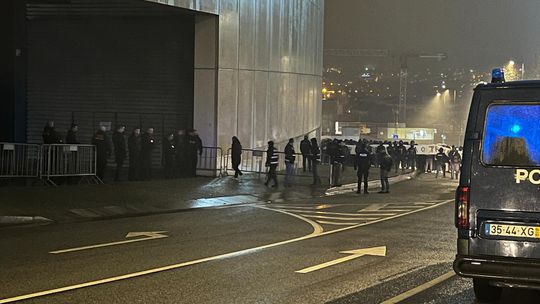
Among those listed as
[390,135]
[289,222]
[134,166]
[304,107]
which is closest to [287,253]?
[289,222]

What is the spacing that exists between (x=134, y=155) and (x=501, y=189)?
1674 centimetres

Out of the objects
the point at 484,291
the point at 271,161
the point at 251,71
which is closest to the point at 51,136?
the point at 271,161

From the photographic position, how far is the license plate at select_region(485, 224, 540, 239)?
20.9 ft

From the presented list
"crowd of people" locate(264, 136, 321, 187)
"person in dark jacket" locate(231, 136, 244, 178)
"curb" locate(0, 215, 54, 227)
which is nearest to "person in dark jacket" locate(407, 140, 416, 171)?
"crowd of people" locate(264, 136, 321, 187)

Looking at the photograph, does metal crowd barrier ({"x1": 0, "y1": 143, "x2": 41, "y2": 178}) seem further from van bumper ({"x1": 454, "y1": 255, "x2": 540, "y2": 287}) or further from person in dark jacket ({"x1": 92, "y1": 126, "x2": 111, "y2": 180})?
van bumper ({"x1": 454, "y1": 255, "x2": 540, "y2": 287})

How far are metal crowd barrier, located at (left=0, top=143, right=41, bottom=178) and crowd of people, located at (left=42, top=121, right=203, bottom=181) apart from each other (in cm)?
221

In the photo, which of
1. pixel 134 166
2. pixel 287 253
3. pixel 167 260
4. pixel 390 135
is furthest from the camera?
pixel 390 135

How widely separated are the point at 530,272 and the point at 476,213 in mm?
726

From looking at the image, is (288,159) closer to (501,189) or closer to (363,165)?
(363,165)

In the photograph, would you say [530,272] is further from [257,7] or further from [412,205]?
[257,7]

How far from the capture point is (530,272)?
246 inches

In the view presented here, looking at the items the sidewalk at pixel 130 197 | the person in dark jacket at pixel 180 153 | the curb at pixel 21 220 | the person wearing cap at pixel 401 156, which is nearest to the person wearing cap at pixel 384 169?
the sidewalk at pixel 130 197

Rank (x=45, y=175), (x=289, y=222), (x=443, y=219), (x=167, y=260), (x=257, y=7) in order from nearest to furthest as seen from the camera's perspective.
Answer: (x=167, y=260)
(x=289, y=222)
(x=443, y=219)
(x=45, y=175)
(x=257, y=7)

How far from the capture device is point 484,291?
7.35 meters
